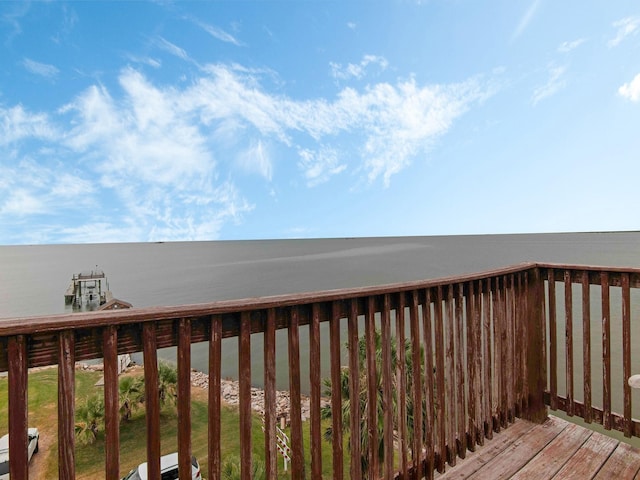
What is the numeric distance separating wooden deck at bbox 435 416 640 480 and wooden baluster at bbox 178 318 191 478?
164 cm

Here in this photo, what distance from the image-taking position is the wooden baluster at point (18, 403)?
34.2 inches

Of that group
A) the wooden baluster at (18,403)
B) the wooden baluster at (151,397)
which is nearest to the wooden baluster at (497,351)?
the wooden baluster at (151,397)

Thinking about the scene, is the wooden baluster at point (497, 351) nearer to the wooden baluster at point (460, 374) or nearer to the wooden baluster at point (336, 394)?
the wooden baluster at point (460, 374)

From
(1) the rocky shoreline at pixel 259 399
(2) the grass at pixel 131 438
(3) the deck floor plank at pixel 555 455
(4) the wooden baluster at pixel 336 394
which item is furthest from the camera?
(1) the rocky shoreline at pixel 259 399

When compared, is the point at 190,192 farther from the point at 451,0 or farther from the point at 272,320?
the point at 272,320

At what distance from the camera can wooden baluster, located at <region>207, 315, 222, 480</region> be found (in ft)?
3.91

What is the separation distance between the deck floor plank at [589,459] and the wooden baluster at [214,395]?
2.07 meters

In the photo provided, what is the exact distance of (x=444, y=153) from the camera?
46438 millimetres

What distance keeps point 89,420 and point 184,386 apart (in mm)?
10856

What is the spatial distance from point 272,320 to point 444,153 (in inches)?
1979

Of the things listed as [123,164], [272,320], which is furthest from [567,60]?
[123,164]

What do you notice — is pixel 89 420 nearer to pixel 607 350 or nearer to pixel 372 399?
pixel 372 399

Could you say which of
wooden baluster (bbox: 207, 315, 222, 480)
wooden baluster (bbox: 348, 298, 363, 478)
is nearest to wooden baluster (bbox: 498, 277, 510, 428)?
wooden baluster (bbox: 348, 298, 363, 478)

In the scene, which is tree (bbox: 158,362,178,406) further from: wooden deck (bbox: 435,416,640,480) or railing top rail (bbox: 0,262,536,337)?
railing top rail (bbox: 0,262,536,337)
